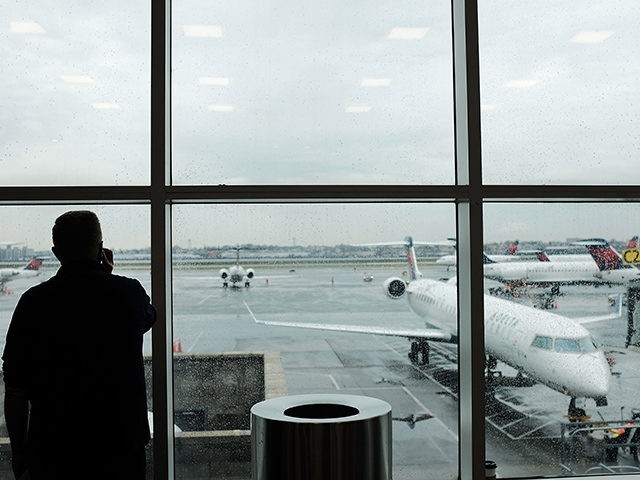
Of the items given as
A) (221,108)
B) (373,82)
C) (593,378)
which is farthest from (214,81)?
(593,378)

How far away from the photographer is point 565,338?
242cm

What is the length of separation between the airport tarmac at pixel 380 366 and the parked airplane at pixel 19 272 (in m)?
0.68

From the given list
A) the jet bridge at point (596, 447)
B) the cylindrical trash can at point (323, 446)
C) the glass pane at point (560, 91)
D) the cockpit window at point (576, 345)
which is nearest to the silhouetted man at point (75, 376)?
the cylindrical trash can at point (323, 446)

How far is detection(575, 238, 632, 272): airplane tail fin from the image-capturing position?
8.27 feet

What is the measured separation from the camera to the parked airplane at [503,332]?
2.41 metres

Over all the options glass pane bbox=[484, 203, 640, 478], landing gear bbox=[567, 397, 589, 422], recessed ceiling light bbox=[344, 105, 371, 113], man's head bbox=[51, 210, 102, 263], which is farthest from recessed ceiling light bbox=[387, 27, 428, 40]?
landing gear bbox=[567, 397, 589, 422]

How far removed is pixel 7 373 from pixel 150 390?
2.52 feet

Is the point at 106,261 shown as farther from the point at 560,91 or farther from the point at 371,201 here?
the point at 560,91

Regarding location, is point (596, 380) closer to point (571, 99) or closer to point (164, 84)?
point (571, 99)

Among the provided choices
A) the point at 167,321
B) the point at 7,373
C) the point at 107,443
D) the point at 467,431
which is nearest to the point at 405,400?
the point at 467,431

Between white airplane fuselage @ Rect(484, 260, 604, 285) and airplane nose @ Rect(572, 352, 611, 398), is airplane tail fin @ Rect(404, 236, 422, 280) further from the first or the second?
airplane nose @ Rect(572, 352, 611, 398)

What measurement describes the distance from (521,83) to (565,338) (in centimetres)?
104

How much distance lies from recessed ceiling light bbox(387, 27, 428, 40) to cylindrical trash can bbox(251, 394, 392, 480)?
1.48 meters

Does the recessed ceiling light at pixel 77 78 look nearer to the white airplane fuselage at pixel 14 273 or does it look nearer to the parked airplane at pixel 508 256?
the white airplane fuselage at pixel 14 273
